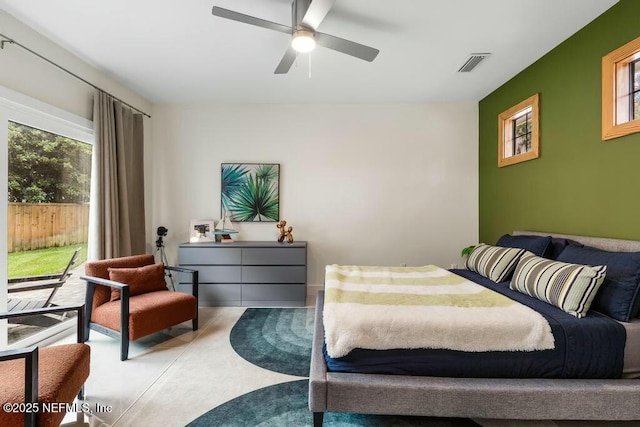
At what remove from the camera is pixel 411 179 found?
4285 mm

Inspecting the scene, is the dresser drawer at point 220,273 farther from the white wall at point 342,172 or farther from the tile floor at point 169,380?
the tile floor at point 169,380

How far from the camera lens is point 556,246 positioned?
2588 millimetres

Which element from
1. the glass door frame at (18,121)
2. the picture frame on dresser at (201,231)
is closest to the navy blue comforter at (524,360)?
the glass door frame at (18,121)

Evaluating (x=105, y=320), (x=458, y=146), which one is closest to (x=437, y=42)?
(x=458, y=146)

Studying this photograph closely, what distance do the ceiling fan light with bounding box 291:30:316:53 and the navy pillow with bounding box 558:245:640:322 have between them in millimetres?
2507

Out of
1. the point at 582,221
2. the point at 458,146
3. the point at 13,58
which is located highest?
the point at 13,58

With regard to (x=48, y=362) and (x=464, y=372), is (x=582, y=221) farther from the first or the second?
(x=48, y=362)

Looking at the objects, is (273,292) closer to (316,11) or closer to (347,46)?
(347,46)

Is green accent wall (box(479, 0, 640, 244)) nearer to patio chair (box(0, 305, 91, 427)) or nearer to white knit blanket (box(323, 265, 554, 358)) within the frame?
white knit blanket (box(323, 265, 554, 358))

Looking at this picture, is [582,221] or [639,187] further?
[582,221]

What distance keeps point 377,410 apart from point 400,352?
0.32 meters

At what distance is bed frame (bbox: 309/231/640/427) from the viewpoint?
1561 mm

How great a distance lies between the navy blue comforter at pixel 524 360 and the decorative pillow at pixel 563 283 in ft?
0.59

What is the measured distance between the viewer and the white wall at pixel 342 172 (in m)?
4.28
